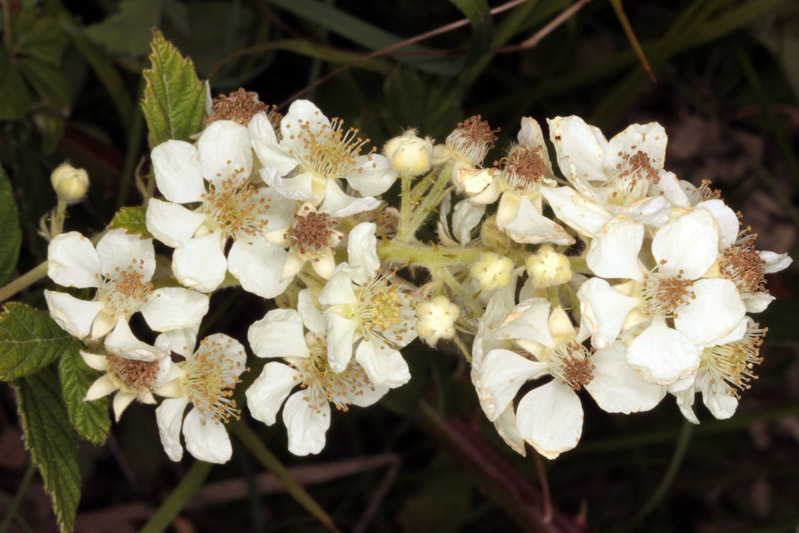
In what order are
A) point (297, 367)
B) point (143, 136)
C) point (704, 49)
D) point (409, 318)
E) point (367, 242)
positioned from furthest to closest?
point (704, 49)
point (143, 136)
point (297, 367)
point (409, 318)
point (367, 242)

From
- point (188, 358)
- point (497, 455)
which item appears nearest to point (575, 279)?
point (188, 358)

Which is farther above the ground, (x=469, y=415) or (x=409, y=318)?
(x=409, y=318)

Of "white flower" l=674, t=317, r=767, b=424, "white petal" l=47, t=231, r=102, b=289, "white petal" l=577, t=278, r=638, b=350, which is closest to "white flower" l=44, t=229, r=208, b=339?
"white petal" l=47, t=231, r=102, b=289

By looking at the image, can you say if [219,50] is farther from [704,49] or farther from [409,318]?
[704,49]

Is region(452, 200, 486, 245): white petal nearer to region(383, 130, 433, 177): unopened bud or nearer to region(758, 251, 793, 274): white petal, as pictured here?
region(383, 130, 433, 177): unopened bud

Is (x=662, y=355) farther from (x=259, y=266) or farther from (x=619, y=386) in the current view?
(x=259, y=266)

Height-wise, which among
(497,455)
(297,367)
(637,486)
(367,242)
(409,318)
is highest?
(367,242)

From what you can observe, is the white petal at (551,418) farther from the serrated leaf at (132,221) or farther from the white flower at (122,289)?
the serrated leaf at (132,221)

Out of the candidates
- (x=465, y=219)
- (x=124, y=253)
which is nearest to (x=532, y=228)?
(x=465, y=219)
